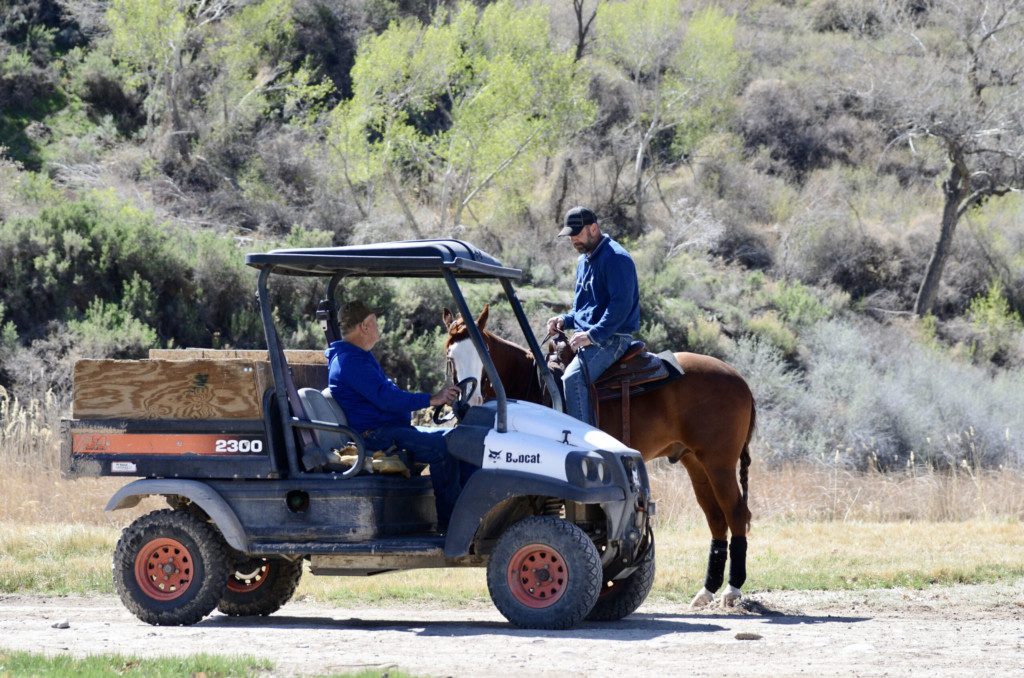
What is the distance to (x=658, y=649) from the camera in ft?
24.4

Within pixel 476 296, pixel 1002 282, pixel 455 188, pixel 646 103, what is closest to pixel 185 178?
pixel 455 188

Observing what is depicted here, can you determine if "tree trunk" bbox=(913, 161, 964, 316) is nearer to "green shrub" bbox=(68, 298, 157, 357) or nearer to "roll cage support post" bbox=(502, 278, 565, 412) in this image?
"green shrub" bbox=(68, 298, 157, 357)

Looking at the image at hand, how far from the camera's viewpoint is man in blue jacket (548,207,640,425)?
385 inches

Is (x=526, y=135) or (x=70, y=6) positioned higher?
(x=70, y=6)

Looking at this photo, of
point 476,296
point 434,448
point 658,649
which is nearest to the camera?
point 658,649

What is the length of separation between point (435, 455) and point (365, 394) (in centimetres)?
61

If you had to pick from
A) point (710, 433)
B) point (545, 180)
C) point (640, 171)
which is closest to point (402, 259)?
point (710, 433)

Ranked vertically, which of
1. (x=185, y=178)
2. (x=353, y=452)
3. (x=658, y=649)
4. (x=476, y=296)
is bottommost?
(x=658, y=649)

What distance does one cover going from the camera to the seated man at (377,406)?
29.0 feet

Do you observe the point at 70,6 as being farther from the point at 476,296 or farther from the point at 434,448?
the point at 434,448

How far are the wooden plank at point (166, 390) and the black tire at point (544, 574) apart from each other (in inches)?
72.1

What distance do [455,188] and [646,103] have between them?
9.94 meters

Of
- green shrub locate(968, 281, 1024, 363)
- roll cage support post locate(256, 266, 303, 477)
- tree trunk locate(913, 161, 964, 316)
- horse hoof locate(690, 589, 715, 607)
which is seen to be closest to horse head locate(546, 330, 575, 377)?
Answer: horse hoof locate(690, 589, 715, 607)

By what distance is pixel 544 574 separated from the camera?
8305mm
